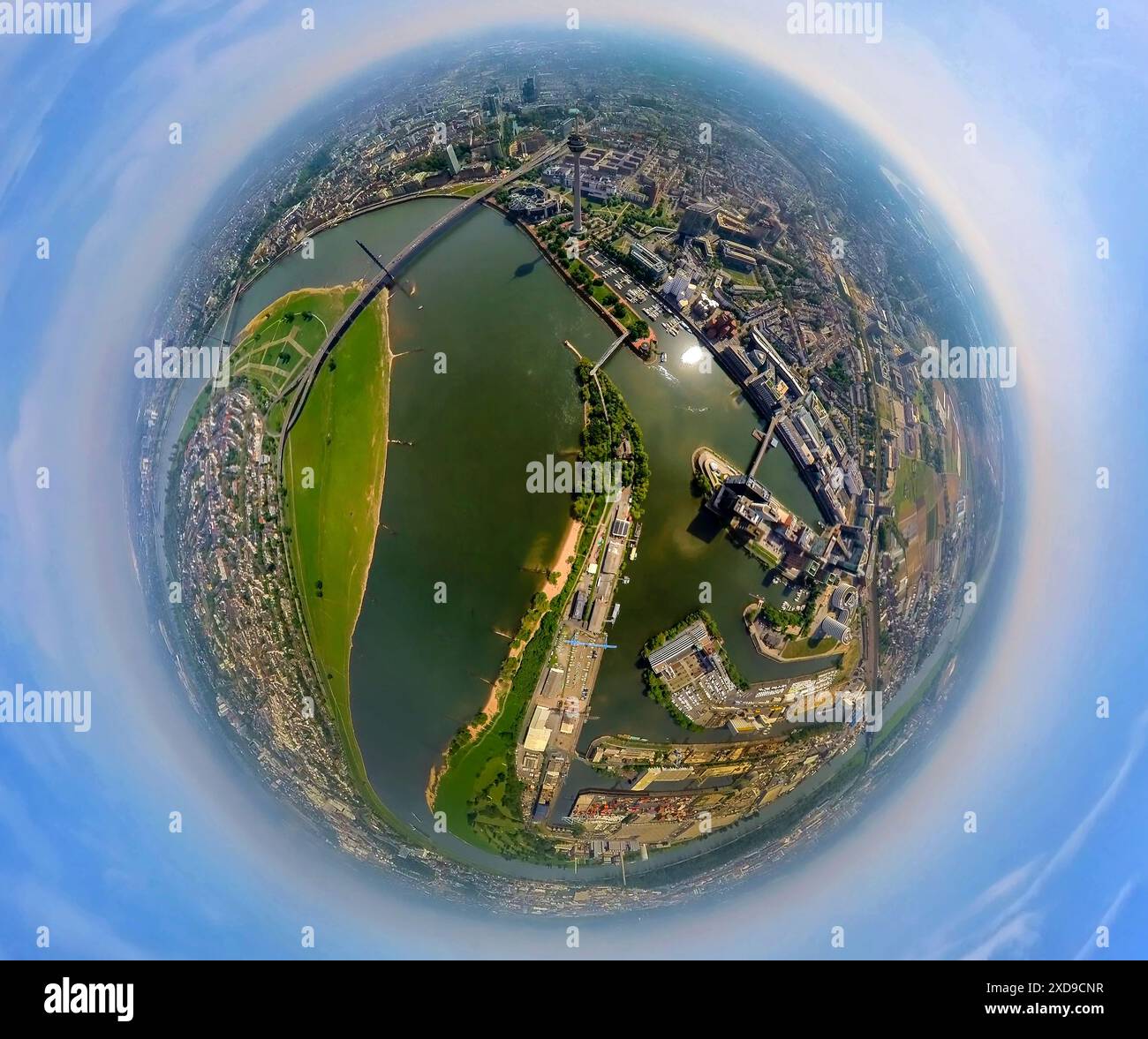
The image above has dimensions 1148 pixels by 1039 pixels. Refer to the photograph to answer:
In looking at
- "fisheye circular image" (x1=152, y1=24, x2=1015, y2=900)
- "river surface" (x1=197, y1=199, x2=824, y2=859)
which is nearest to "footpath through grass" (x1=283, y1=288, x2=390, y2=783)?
"fisheye circular image" (x1=152, y1=24, x2=1015, y2=900)

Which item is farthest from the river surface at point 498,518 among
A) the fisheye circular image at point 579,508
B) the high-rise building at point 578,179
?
the high-rise building at point 578,179

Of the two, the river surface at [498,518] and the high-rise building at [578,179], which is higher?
the high-rise building at [578,179]

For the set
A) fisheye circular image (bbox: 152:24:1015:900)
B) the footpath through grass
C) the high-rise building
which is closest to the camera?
fisheye circular image (bbox: 152:24:1015:900)

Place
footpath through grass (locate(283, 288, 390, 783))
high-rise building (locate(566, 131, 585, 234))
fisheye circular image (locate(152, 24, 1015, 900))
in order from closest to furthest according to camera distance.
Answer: fisheye circular image (locate(152, 24, 1015, 900))
high-rise building (locate(566, 131, 585, 234))
footpath through grass (locate(283, 288, 390, 783))

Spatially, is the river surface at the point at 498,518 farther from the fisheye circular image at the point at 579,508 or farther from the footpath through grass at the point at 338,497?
the footpath through grass at the point at 338,497

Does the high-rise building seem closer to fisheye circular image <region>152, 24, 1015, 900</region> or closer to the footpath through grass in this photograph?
fisheye circular image <region>152, 24, 1015, 900</region>

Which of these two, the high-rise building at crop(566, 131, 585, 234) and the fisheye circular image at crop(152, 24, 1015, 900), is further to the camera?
the high-rise building at crop(566, 131, 585, 234)

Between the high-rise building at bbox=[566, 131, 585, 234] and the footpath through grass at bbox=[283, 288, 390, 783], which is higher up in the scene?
the high-rise building at bbox=[566, 131, 585, 234]
